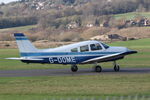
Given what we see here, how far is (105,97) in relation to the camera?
1920cm

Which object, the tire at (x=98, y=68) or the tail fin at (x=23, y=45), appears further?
the tire at (x=98, y=68)

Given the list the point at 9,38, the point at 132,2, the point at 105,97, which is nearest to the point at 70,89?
the point at 105,97

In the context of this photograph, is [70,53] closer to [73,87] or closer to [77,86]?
[77,86]

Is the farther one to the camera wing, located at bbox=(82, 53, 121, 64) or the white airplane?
wing, located at bbox=(82, 53, 121, 64)

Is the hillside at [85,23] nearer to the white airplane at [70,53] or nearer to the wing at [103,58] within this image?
the white airplane at [70,53]

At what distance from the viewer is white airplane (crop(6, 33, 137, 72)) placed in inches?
1174

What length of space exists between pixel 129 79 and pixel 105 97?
6508mm

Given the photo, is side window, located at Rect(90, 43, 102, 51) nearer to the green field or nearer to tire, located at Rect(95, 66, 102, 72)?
tire, located at Rect(95, 66, 102, 72)

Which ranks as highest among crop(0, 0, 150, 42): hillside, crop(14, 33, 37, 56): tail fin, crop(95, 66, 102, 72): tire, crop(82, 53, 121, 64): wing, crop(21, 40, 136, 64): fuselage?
crop(14, 33, 37, 56): tail fin

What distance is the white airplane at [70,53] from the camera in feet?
97.8

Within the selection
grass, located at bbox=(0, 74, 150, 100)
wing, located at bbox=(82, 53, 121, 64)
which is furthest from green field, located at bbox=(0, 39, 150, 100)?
wing, located at bbox=(82, 53, 121, 64)

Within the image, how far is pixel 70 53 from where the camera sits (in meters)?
30.3

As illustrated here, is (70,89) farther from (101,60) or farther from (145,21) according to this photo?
(145,21)

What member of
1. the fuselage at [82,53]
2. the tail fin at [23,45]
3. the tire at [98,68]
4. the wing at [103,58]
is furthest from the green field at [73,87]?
the tire at [98,68]
